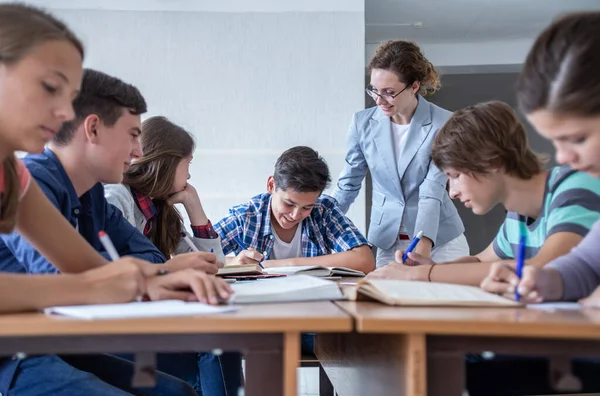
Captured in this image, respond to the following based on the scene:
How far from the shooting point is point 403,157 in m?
2.90

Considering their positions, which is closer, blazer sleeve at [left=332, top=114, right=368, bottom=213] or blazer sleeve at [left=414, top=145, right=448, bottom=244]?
blazer sleeve at [left=414, top=145, right=448, bottom=244]

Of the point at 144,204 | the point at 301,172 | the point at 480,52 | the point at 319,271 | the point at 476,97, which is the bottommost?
the point at 319,271

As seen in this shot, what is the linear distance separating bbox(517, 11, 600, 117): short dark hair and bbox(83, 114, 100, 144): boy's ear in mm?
930

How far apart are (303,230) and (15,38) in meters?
1.78

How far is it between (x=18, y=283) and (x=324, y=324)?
42 centimetres

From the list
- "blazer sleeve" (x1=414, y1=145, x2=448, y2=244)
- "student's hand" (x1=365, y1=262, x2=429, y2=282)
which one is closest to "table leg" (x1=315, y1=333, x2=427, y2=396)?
"student's hand" (x1=365, y1=262, x2=429, y2=282)

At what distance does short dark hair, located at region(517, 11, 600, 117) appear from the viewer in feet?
3.19

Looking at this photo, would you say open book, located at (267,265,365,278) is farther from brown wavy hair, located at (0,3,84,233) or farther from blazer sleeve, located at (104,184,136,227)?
brown wavy hair, located at (0,3,84,233)

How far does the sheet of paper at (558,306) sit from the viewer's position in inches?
38.3

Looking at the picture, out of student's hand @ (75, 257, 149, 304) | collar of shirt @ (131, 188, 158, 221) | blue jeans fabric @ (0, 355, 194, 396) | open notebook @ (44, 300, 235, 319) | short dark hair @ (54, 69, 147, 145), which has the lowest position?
blue jeans fabric @ (0, 355, 194, 396)

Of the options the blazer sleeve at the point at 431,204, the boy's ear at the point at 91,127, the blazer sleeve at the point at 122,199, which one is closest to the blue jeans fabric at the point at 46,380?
the boy's ear at the point at 91,127

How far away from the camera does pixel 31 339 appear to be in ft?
2.61

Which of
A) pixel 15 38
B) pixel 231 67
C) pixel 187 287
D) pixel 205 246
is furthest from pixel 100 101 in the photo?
pixel 231 67

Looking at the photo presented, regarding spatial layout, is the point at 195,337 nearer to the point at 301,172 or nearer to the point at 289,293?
the point at 289,293
